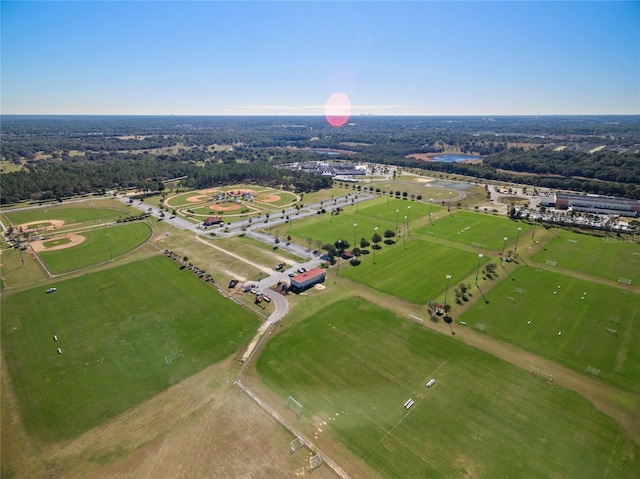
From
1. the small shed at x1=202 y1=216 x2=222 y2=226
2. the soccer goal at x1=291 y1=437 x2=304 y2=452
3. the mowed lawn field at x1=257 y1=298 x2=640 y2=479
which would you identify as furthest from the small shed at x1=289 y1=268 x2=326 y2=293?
the small shed at x1=202 y1=216 x2=222 y2=226

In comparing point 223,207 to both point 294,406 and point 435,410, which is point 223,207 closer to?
point 294,406

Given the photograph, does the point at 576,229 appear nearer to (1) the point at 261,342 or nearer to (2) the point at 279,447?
(1) the point at 261,342

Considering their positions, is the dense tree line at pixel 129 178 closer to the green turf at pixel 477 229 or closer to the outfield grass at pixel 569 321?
the green turf at pixel 477 229

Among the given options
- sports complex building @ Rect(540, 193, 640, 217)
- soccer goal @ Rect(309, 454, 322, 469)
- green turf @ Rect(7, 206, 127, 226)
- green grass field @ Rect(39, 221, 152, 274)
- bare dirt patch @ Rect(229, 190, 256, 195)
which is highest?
sports complex building @ Rect(540, 193, 640, 217)

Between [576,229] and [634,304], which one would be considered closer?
[634,304]

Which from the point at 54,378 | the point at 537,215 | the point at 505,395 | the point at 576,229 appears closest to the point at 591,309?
the point at 505,395

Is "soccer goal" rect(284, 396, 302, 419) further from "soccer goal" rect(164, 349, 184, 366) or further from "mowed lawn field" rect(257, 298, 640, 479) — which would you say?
"soccer goal" rect(164, 349, 184, 366)

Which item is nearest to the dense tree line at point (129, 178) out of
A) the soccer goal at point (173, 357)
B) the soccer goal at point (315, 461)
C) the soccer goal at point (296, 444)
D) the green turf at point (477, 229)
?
the green turf at point (477, 229)
